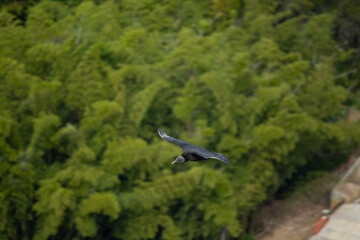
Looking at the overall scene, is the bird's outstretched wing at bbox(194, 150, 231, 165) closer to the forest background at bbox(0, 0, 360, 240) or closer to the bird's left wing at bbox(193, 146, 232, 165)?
the bird's left wing at bbox(193, 146, 232, 165)

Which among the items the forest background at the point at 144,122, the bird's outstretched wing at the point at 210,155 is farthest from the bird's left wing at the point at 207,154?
the forest background at the point at 144,122

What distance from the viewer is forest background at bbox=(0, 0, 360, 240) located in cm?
1281

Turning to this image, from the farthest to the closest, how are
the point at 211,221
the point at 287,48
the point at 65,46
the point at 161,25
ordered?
the point at 287,48
the point at 161,25
the point at 65,46
the point at 211,221

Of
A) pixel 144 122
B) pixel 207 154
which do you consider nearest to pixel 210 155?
pixel 207 154

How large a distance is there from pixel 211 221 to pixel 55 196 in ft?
13.8

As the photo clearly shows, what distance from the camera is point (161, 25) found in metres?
17.8

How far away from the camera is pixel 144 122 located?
577 inches

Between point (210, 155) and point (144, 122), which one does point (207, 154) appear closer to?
point (210, 155)

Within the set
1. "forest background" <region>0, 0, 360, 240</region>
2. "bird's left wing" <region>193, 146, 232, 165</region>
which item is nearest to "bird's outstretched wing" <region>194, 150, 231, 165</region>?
"bird's left wing" <region>193, 146, 232, 165</region>

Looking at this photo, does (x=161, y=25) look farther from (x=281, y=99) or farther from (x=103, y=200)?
(x=103, y=200)

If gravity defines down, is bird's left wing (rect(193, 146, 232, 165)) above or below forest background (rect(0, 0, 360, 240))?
above

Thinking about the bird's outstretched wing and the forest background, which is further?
the forest background

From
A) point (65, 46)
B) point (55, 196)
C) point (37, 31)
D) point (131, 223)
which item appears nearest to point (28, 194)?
point (55, 196)

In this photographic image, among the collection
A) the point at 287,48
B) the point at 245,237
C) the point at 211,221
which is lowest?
the point at 245,237
